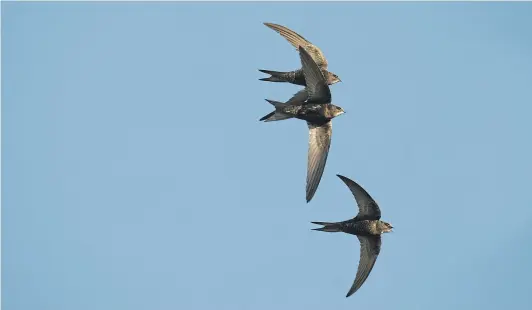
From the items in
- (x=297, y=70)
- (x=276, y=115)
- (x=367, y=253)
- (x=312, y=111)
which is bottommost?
(x=367, y=253)

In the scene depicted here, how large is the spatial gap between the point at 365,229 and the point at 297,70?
7607 millimetres

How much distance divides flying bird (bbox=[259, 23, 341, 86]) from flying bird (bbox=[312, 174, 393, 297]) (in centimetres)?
590

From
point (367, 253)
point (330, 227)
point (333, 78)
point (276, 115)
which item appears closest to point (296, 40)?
point (333, 78)

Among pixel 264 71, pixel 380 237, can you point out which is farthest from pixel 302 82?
pixel 380 237

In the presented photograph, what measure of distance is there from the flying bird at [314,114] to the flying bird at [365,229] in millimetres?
1853

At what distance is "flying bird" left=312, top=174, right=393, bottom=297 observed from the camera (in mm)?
38000

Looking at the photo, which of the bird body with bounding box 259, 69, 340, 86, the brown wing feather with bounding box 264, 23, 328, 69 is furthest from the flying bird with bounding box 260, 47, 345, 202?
the brown wing feather with bounding box 264, 23, 328, 69

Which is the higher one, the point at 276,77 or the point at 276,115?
the point at 276,77

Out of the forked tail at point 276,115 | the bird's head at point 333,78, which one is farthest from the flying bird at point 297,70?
the forked tail at point 276,115

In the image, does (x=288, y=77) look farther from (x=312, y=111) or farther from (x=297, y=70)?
(x=312, y=111)

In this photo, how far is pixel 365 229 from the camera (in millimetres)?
38344

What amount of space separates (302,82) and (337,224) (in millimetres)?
6613

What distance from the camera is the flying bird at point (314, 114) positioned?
3825 cm

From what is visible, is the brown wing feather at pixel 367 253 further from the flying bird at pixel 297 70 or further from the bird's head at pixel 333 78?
the flying bird at pixel 297 70
